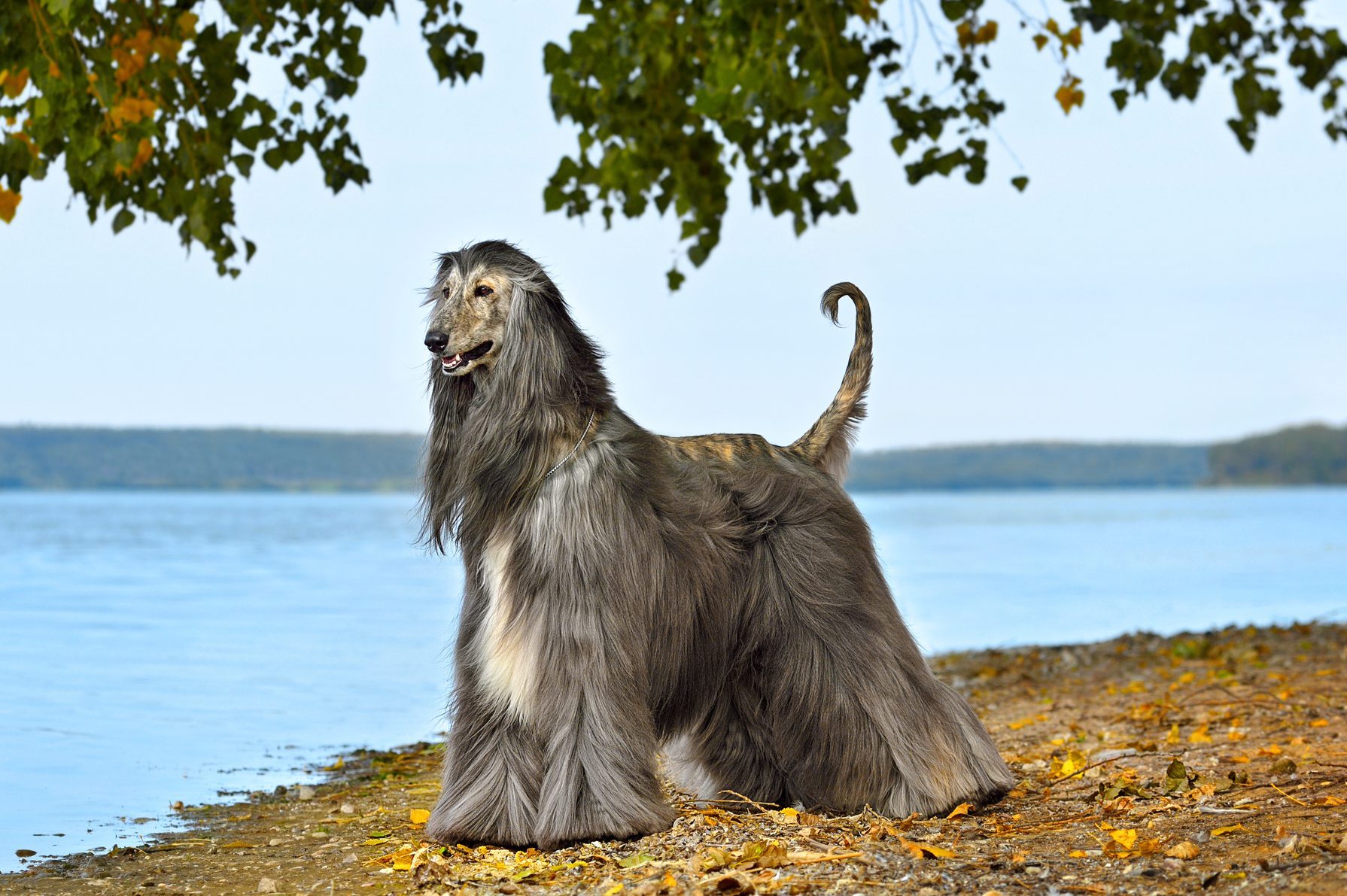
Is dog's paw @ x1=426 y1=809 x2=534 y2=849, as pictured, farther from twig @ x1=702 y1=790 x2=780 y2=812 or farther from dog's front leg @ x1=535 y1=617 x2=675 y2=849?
twig @ x1=702 y1=790 x2=780 y2=812

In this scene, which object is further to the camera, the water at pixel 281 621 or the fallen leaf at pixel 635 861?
the water at pixel 281 621

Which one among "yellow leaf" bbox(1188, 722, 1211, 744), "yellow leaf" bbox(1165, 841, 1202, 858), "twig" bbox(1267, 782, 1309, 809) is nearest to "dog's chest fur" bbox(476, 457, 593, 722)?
"yellow leaf" bbox(1165, 841, 1202, 858)

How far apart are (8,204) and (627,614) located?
492 cm

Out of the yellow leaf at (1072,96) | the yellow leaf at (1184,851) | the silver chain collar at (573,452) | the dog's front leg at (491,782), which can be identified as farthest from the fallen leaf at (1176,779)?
the yellow leaf at (1072,96)

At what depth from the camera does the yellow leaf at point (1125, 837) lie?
411 cm

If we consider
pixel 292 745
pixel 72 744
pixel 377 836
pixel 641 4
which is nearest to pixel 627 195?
pixel 641 4

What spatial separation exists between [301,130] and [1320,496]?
6788cm

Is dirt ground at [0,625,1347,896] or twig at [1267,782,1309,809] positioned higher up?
twig at [1267,782,1309,809]

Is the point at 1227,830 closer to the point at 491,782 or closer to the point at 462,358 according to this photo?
the point at 491,782

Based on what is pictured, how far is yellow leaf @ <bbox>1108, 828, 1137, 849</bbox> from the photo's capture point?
4113 millimetres

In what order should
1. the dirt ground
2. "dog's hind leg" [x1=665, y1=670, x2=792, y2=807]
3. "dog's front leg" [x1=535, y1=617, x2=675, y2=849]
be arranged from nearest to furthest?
1. the dirt ground
2. "dog's front leg" [x1=535, y1=617, x2=675, y2=849]
3. "dog's hind leg" [x1=665, y1=670, x2=792, y2=807]

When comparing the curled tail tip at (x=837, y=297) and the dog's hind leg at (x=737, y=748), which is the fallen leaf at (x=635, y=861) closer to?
the dog's hind leg at (x=737, y=748)

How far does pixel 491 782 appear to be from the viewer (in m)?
4.40

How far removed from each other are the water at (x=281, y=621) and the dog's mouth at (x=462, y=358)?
0.70 meters
